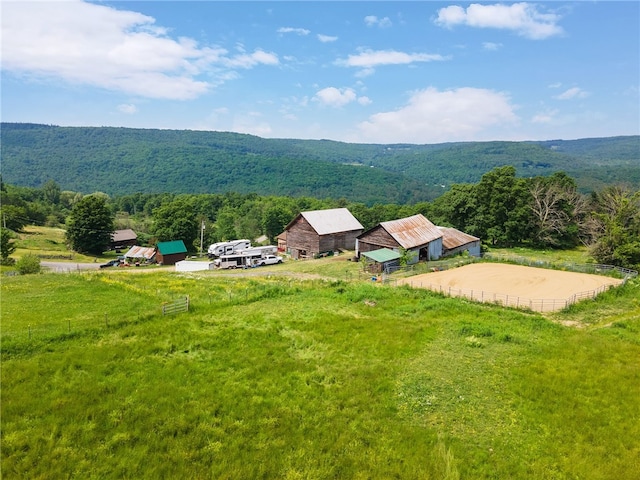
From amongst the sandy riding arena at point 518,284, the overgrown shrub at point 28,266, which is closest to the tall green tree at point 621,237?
the sandy riding arena at point 518,284

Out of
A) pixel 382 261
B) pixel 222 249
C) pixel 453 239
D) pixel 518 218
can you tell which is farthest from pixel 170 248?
pixel 518 218

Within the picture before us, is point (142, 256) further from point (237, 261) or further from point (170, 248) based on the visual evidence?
point (237, 261)

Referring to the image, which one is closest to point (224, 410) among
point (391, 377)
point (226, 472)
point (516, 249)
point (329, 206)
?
point (226, 472)

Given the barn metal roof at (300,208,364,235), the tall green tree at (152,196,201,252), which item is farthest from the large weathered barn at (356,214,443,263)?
the tall green tree at (152,196,201,252)

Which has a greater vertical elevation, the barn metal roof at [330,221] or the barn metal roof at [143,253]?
the barn metal roof at [330,221]

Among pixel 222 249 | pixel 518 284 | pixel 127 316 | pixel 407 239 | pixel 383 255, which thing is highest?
pixel 407 239

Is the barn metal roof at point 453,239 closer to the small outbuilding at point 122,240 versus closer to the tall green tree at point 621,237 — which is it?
the tall green tree at point 621,237
